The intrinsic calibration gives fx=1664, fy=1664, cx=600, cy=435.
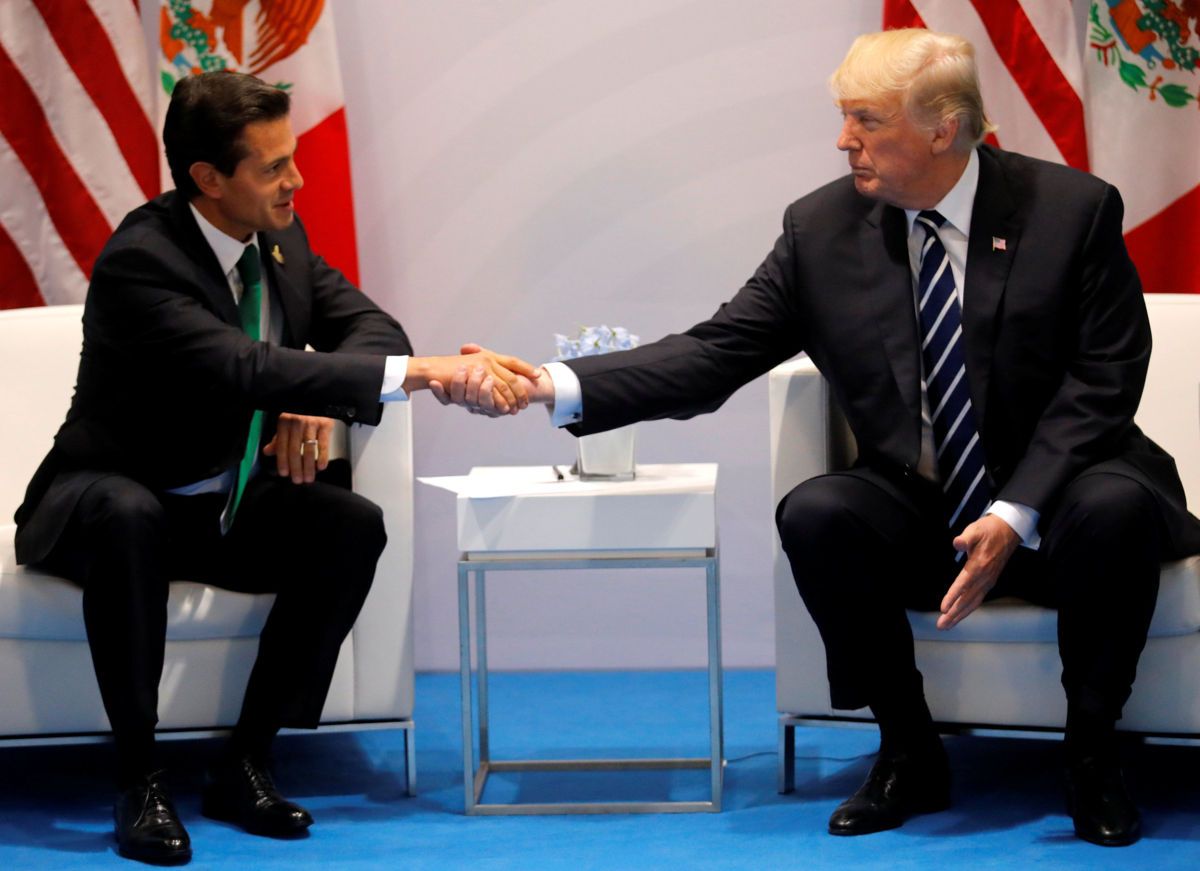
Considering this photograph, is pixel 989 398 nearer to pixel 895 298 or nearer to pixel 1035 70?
pixel 895 298

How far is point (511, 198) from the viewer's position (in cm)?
396

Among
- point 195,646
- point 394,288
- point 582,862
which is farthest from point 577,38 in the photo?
point 582,862

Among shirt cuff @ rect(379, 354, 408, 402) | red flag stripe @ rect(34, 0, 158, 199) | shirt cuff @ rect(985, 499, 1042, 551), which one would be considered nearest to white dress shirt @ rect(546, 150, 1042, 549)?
Answer: shirt cuff @ rect(985, 499, 1042, 551)

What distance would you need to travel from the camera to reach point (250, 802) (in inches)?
109

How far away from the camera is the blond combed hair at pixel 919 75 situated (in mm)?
2770

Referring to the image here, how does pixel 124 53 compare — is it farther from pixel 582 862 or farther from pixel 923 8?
pixel 582 862

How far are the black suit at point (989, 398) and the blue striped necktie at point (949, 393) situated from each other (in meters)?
0.03

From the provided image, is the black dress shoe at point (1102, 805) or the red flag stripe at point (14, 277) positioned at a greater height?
the red flag stripe at point (14, 277)

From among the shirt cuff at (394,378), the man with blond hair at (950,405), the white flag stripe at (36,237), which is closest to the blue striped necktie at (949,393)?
the man with blond hair at (950,405)

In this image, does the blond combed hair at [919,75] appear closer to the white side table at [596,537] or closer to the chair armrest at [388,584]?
the white side table at [596,537]

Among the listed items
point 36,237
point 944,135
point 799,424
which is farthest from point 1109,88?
point 36,237

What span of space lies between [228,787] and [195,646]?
25 cm

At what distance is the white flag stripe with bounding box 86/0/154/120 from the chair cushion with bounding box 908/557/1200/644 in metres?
2.24

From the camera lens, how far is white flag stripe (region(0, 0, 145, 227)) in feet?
12.7
